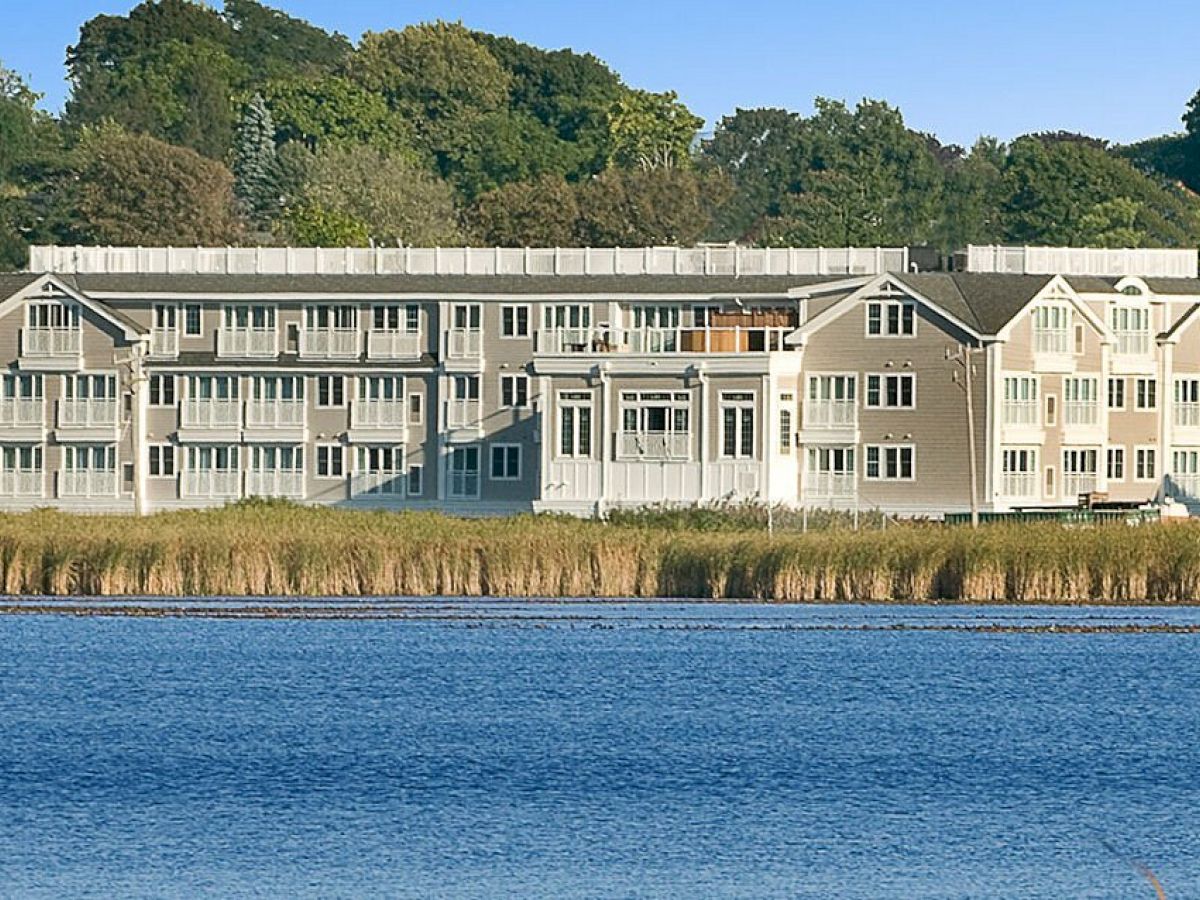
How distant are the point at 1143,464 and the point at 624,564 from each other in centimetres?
4048

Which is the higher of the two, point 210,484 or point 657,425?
point 657,425

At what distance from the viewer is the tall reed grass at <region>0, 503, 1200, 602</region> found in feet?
199

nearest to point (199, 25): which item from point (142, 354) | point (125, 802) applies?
point (142, 354)

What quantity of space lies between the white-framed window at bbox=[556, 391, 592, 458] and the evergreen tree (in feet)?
225

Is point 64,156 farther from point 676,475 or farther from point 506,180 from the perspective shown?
point 676,475

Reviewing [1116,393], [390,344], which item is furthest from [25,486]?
[1116,393]

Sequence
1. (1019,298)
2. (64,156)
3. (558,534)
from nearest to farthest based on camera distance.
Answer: (558,534), (1019,298), (64,156)

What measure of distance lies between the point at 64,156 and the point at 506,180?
1010 inches

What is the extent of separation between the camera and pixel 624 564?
62781mm

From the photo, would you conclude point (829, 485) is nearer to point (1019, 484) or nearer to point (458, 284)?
point (1019, 484)

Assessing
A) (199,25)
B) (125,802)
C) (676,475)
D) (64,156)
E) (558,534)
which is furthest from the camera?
(199,25)

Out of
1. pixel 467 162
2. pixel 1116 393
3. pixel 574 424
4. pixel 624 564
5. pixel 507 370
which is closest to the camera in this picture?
pixel 624 564

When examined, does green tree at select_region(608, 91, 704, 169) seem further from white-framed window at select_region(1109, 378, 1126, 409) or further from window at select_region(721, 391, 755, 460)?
window at select_region(721, 391, 755, 460)

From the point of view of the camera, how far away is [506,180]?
6393 inches
